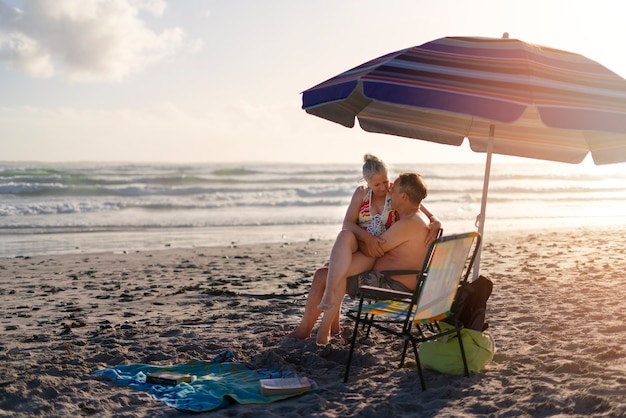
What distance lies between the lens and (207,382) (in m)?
4.46

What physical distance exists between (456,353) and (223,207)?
2044 centimetres

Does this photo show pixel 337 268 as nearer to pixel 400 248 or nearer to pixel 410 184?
pixel 400 248

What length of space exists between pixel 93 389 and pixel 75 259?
7373 mm

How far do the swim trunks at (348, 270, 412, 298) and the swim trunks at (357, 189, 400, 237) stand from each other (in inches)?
13.1

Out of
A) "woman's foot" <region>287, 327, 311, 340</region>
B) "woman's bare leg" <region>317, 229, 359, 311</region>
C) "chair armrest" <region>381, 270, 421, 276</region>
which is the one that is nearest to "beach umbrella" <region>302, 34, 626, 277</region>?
"chair armrest" <region>381, 270, 421, 276</region>

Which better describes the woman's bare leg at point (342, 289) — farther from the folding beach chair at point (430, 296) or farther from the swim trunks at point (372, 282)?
the folding beach chair at point (430, 296)

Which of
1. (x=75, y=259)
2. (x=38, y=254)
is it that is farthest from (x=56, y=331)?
(x=38, y=254)

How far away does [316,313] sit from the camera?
538cm

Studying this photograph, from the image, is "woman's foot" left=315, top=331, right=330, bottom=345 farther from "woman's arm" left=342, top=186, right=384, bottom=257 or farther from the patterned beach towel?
"woman's arm" left=342, top=186, right=384, bottom=257

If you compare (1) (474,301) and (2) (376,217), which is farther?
(2) (376,217)

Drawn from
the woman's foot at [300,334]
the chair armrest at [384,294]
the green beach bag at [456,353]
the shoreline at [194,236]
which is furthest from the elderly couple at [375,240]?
the shoreline at [194,236]

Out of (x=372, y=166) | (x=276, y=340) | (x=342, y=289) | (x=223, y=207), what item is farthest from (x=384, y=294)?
(x=223, y=207)

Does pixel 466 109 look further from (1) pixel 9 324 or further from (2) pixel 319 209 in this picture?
(2) pixel 319 209

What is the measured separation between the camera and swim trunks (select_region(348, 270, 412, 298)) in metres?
5.04
